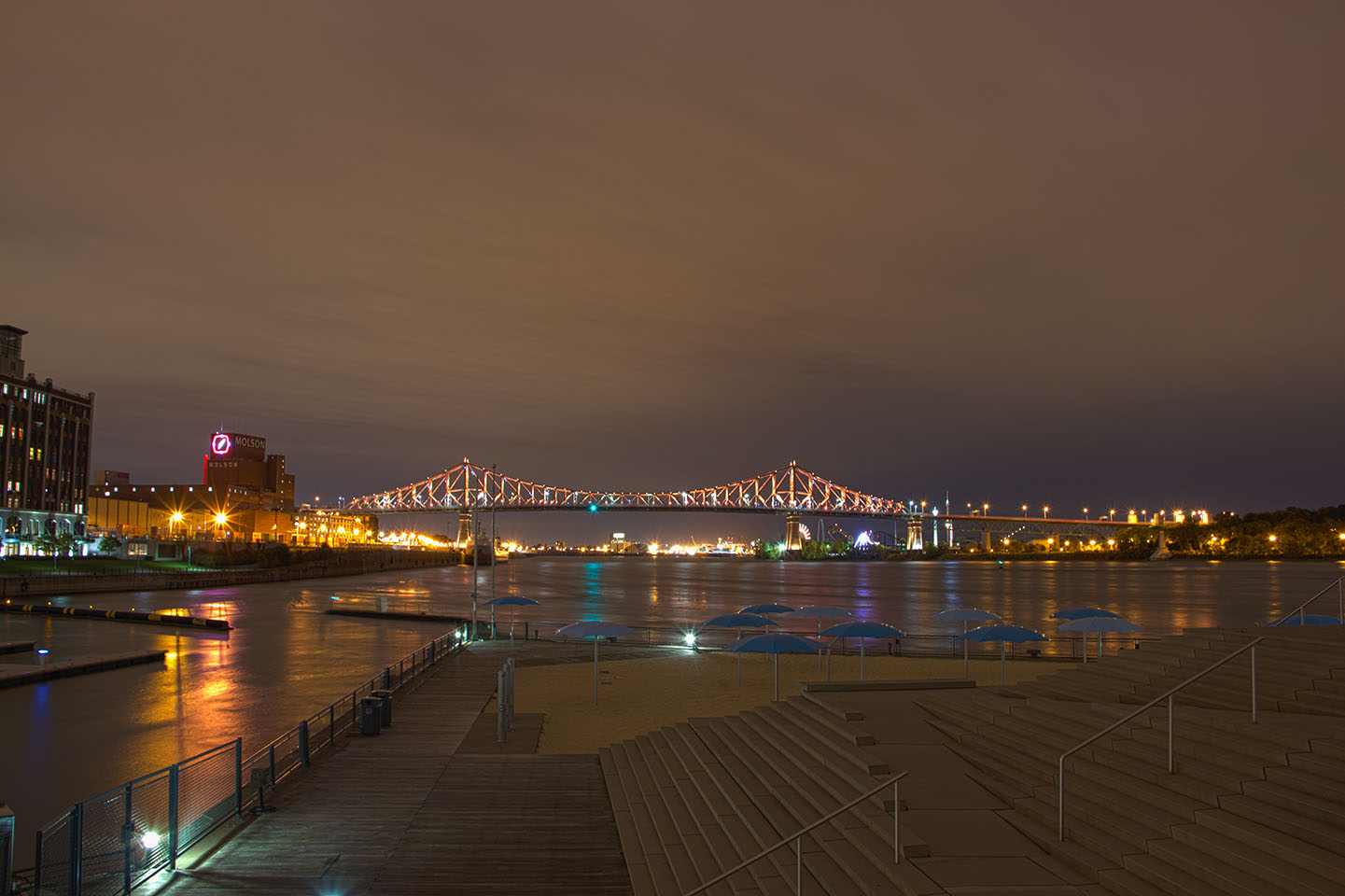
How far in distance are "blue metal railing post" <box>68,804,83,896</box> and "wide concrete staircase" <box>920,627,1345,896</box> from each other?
9.63 meters

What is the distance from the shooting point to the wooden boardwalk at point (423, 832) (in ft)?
33.2

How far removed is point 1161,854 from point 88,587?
8632cm

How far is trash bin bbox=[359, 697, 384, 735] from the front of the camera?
55.2 ft

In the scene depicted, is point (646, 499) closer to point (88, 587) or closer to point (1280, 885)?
point (88, 587)

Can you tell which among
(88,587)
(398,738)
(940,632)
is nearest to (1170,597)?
(940,632)

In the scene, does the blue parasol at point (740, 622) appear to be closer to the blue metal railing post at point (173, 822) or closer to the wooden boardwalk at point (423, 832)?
the wooden boardwalk at point (423, 832)

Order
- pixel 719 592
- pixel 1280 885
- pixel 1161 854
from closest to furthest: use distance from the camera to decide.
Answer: pixel 1280 885 → pixel 1161 854 → pixel 719 592

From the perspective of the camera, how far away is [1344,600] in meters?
18.1

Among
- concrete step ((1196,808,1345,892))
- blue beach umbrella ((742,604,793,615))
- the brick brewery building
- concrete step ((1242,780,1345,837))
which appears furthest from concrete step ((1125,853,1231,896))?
the brick brewery building

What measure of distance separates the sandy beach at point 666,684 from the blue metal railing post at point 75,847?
829cm

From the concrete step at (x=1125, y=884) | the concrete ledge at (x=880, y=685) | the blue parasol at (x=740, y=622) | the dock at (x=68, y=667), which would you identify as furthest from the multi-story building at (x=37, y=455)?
the concrete step at (x=1125, y=884)

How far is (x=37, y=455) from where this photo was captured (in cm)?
10844

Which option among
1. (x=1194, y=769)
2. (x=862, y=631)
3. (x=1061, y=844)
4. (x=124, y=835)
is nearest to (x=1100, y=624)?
(x=862, y=631)

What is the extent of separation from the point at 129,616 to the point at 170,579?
4314 centimetres
